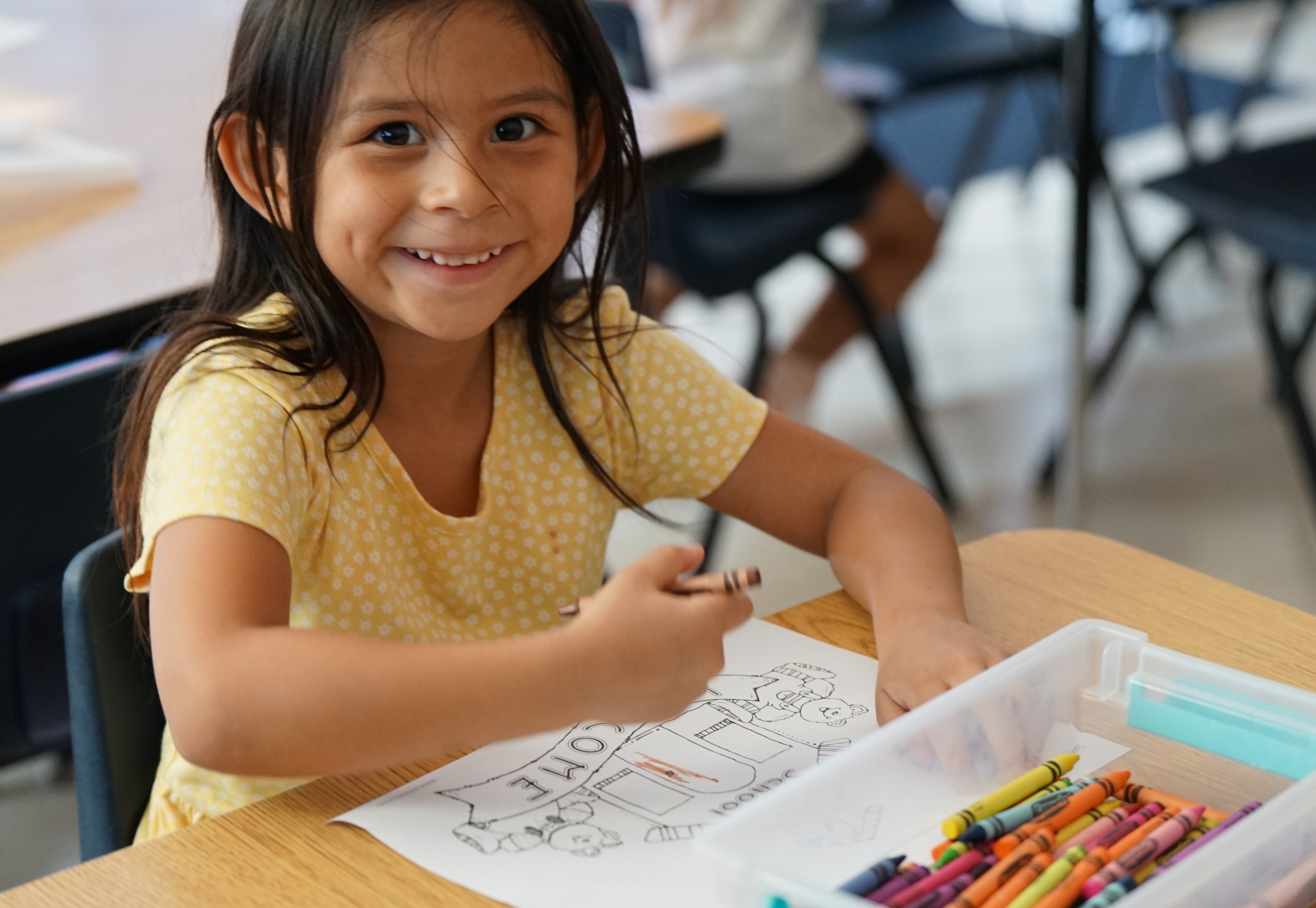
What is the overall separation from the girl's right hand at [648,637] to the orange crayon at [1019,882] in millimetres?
176

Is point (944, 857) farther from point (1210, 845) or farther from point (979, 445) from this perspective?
point (979, 445)

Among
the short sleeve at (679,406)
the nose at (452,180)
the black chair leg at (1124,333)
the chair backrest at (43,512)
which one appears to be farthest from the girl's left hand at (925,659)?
the black chair leg at (1124,333)

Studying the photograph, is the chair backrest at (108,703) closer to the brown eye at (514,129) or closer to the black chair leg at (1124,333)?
the brown eye at (514,129)

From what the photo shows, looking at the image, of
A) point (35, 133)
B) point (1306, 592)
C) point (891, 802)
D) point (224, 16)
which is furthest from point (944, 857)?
point (224, 16)

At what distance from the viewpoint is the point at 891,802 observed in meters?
0.66

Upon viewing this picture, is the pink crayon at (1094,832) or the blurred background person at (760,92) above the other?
the blurred background person at (760,92)

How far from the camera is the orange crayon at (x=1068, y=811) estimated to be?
61 cm

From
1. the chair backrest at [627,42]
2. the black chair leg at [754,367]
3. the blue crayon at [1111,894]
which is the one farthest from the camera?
the black chair leg at [754,367]

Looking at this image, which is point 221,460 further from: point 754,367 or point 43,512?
point 754,367

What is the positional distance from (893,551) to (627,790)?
10.1 inches

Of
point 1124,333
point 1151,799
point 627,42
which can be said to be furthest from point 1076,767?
point 1124,333

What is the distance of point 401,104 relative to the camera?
0.83 m

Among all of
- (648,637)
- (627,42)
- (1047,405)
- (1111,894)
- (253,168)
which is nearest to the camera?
(1111,894)

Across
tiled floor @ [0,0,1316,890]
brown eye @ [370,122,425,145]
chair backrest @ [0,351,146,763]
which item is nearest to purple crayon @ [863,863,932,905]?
brown eye @ [370,122,425,145]
